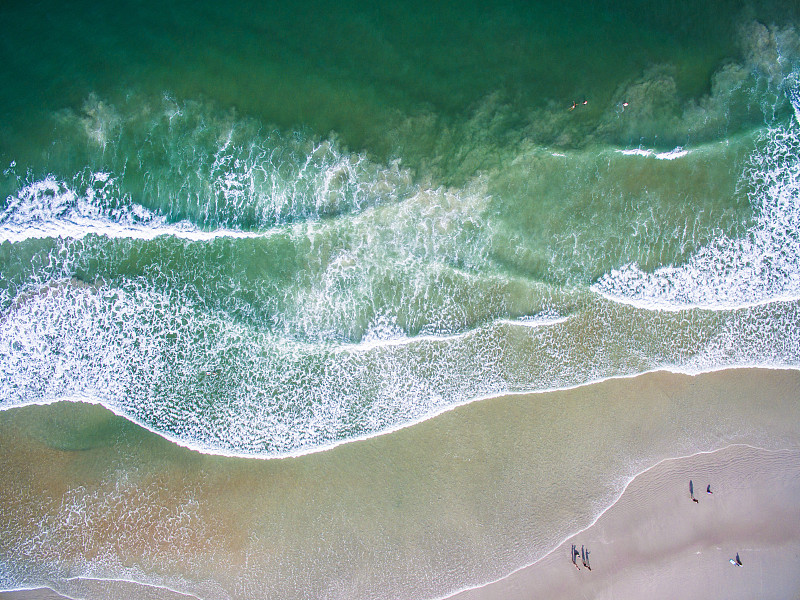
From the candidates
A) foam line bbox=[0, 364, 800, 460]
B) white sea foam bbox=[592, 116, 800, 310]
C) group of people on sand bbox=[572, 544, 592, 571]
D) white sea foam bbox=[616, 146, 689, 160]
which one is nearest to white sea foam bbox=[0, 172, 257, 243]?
foam line bbox=[0, 364, 800, 460]

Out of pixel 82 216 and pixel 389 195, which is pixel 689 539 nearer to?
pixel 389 195

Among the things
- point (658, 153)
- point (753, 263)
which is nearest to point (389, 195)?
point (658, 153)

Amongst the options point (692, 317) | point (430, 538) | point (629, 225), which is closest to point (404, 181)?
point (629, 225)

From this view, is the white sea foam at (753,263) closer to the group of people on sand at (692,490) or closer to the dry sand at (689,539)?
the dry sand at (689,539)

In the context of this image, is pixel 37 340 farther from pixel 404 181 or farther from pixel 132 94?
pixel 404 181

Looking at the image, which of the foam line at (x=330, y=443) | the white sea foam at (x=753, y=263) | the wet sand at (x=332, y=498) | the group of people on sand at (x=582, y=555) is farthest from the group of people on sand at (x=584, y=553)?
the white sea foam at (x=753, y=263)
